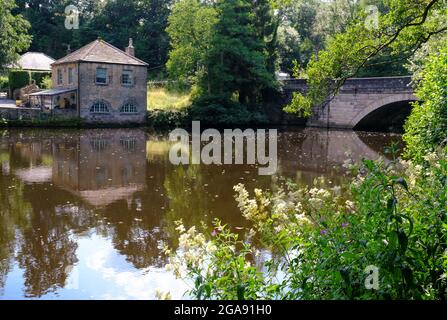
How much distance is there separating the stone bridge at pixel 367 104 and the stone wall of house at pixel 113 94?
39.7 ft

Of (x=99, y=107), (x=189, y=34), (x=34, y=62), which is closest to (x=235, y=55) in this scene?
(x=189, y=34)

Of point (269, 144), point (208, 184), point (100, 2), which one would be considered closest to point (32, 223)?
point (208, 184)

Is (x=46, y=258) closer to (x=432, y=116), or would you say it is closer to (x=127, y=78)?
(x=432, y=116)

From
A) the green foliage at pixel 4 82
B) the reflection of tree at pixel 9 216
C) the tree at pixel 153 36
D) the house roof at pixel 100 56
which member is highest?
the tree at pixel 153 36

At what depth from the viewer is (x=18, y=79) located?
40.0 metres

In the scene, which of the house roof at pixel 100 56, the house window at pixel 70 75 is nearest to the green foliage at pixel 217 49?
the house roof at pixel 100 56

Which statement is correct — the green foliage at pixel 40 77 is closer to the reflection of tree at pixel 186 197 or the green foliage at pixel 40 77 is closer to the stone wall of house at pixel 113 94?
the stone wall of house at pixel 113 94

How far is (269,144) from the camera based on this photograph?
81.2 feet

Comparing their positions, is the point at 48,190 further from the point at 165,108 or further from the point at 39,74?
the point at 39,74

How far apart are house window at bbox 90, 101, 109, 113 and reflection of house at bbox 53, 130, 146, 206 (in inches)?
299

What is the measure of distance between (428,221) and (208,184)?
31.8 ft

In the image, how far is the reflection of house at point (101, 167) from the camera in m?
12.3

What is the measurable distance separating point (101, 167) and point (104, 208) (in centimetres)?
587

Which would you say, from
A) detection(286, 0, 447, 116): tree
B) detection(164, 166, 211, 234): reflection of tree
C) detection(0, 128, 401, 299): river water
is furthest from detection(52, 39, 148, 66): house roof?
detection(286, 0, 447, 116): tree
